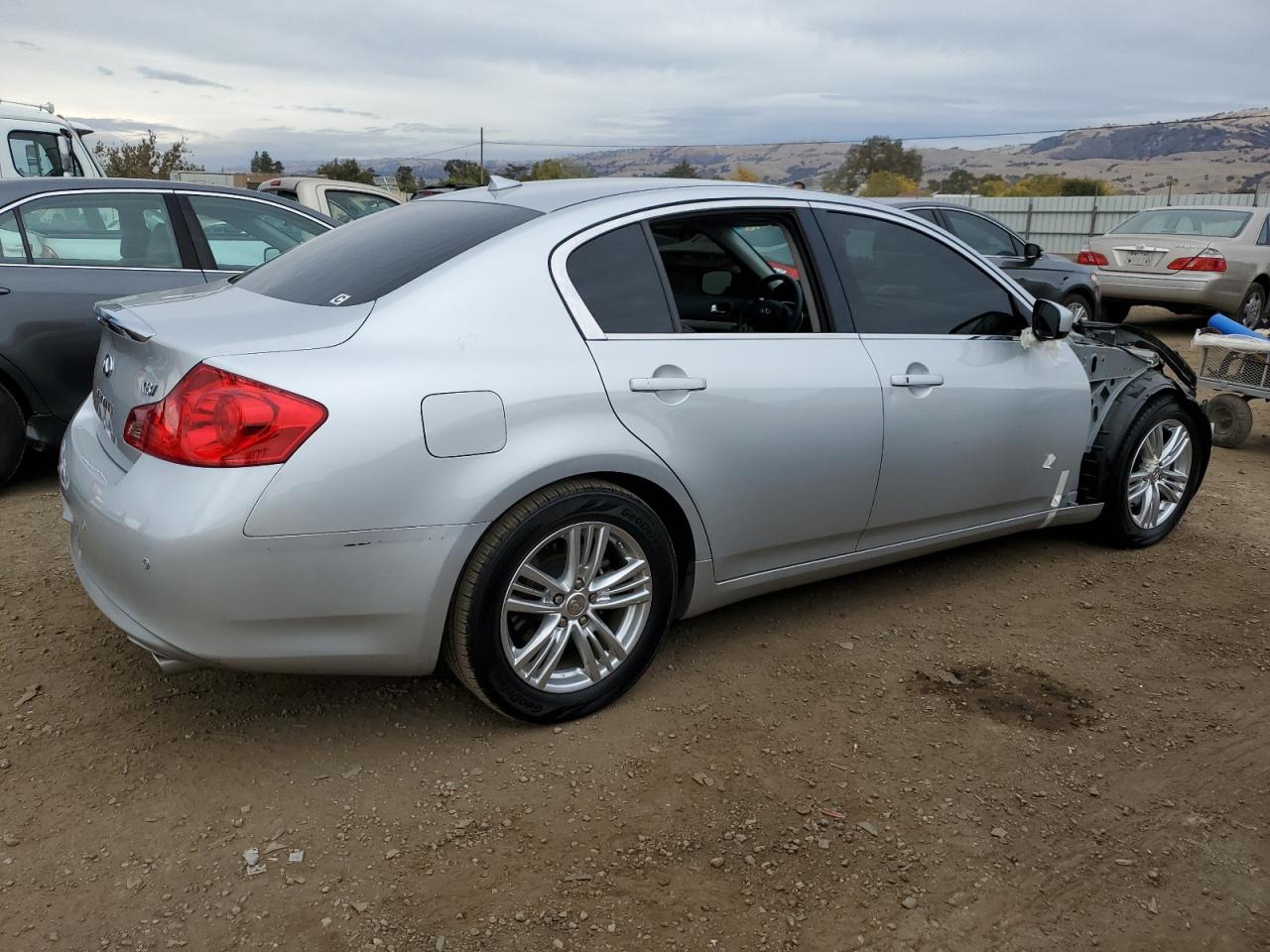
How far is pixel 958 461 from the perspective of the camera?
387cm

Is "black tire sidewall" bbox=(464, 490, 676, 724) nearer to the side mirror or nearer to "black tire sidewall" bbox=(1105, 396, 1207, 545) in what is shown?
the side mirror

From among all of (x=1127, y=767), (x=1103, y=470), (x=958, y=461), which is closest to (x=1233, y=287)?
(x=1103, y=470)

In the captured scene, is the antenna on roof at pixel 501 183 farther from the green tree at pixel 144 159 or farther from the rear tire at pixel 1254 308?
the green tree at pixel 144 159

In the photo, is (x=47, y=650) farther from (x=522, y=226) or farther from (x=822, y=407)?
(x=822, y=407)

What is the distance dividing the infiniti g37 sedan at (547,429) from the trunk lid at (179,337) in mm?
12

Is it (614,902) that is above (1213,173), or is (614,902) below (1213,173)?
below

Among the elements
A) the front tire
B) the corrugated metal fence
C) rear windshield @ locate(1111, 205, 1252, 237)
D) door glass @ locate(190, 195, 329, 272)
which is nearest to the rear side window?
the front tire

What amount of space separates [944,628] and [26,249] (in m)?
4.67

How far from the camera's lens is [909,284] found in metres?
3.90

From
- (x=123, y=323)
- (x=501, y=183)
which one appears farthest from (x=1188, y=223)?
(x=123, y=323)

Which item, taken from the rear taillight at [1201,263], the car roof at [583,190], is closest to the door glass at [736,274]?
the car roof at [583,190]

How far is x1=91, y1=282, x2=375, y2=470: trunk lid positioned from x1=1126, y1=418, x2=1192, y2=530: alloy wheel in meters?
3.58

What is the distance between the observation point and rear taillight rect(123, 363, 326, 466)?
2516 millimetres

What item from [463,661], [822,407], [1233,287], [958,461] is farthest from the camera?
[1233,287]
